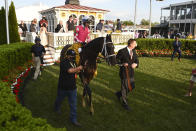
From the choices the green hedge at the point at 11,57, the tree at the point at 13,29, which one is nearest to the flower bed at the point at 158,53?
the tree at the point at 13,29

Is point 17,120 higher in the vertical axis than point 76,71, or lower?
lower

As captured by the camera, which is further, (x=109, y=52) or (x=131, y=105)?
(x=131, y=105)

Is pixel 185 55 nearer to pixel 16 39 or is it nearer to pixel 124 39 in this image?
pixel 124 39

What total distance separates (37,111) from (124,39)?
560 inches

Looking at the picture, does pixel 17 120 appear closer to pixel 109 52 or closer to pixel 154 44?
pixel 109 52

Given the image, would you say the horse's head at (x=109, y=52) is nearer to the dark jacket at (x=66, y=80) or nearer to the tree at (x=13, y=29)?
the dark jacket at (x=66, y=80)

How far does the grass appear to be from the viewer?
193 inches

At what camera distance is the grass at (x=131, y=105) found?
4891 millimetres

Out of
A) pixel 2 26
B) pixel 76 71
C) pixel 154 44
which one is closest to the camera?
pixel 76 71

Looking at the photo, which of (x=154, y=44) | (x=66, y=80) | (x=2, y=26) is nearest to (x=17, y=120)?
(x=66, y=80)

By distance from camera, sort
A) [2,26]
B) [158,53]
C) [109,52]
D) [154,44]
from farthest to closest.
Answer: [154,44] → [158,53] → [2,26] → [109,52]

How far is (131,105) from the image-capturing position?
6098mm

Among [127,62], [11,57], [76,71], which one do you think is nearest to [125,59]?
[127,62]

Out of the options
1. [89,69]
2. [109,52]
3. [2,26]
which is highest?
[2,26]
